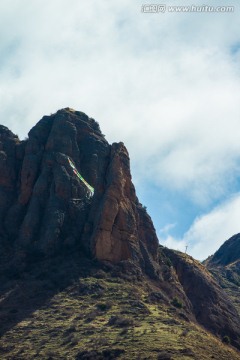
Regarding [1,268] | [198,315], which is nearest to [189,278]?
[198,315]

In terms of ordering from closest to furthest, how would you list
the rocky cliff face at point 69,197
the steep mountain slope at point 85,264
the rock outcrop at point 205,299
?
the steep mountain slope at point 85,264 < the rocky cliff face at point 69,197 < the rock outcrop at point 205,299

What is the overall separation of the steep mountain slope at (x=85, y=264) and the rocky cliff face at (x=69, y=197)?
0.73 feet

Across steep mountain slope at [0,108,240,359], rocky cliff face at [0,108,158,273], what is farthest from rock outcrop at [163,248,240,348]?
rocky cliff face at [0,108,158,273]

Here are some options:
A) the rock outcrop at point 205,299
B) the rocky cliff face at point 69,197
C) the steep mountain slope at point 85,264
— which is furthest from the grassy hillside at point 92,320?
the rock outcrop at point 205,299

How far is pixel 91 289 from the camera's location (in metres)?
90.2

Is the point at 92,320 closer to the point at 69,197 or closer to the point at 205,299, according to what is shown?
the point at 69,197

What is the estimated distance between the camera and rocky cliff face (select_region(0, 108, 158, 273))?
102 m

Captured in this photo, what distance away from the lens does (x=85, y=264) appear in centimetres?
9781

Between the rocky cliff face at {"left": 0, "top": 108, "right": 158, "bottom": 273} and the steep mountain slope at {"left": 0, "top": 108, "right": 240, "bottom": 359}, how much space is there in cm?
22

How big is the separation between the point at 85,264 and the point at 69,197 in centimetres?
1775

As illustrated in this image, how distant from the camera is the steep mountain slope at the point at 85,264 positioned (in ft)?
241

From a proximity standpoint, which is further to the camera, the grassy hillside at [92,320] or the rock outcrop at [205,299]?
the rock outcrop at [205,299]

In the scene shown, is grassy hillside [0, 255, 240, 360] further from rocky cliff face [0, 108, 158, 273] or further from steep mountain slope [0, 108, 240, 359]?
rocky cliff face [0, 108, 158, 273]

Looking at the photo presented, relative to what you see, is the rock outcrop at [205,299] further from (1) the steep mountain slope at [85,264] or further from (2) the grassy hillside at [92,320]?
(2) the grassy hillside at [92,320]
